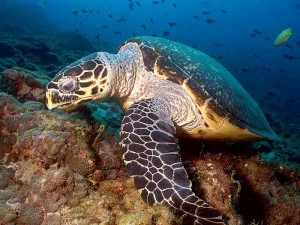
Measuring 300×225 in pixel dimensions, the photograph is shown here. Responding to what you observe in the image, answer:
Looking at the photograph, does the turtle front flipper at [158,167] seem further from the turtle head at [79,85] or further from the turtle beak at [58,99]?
the turtle beak at [58,99]

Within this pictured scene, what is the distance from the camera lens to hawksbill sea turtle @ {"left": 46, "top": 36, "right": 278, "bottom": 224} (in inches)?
97.2

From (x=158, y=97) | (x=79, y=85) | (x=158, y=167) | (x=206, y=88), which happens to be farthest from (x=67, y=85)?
(x=206, y=88)

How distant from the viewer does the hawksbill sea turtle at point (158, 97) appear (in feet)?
8.10

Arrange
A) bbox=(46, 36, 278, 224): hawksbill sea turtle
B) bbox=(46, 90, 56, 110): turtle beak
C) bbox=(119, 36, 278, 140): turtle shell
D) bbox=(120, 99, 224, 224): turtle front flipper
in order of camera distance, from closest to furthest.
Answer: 1. bbox=(120, 99, 224, 224): turtle front flipper
2. bbox=(46, 36, 278, 224): hawksbill sea turtle
3. bbox=(46, 90, 56, 110): turtle beak
4. bbox=(119, 36, 278, 140): turtle shell

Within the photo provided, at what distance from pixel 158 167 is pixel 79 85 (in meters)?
1.45

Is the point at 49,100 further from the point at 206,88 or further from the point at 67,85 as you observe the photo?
the point at 206,88

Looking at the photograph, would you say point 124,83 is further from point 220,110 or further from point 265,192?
point 265,192

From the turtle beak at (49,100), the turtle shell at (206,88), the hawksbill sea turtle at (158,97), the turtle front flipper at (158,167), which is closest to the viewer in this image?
the turtle front flipper at (158,167)

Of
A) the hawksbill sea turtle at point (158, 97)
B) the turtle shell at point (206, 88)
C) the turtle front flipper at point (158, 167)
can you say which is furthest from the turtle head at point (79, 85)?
the turtle shell at point (206, 88)

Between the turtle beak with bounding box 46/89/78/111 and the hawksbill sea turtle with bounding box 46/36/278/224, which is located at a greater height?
the hawksbill sea turtle with bounding box 46/36/278/224

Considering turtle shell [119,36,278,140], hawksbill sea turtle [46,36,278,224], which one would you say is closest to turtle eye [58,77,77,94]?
hawksbill sea turtle [46,36,278,224]

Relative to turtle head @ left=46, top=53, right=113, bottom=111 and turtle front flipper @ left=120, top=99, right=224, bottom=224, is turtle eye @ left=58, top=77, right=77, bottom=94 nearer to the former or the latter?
turtle head @ left=46, top=53, right=113, bottom=111

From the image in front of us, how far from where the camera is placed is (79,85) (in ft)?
10.1

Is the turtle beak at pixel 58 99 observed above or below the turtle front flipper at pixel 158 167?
below
